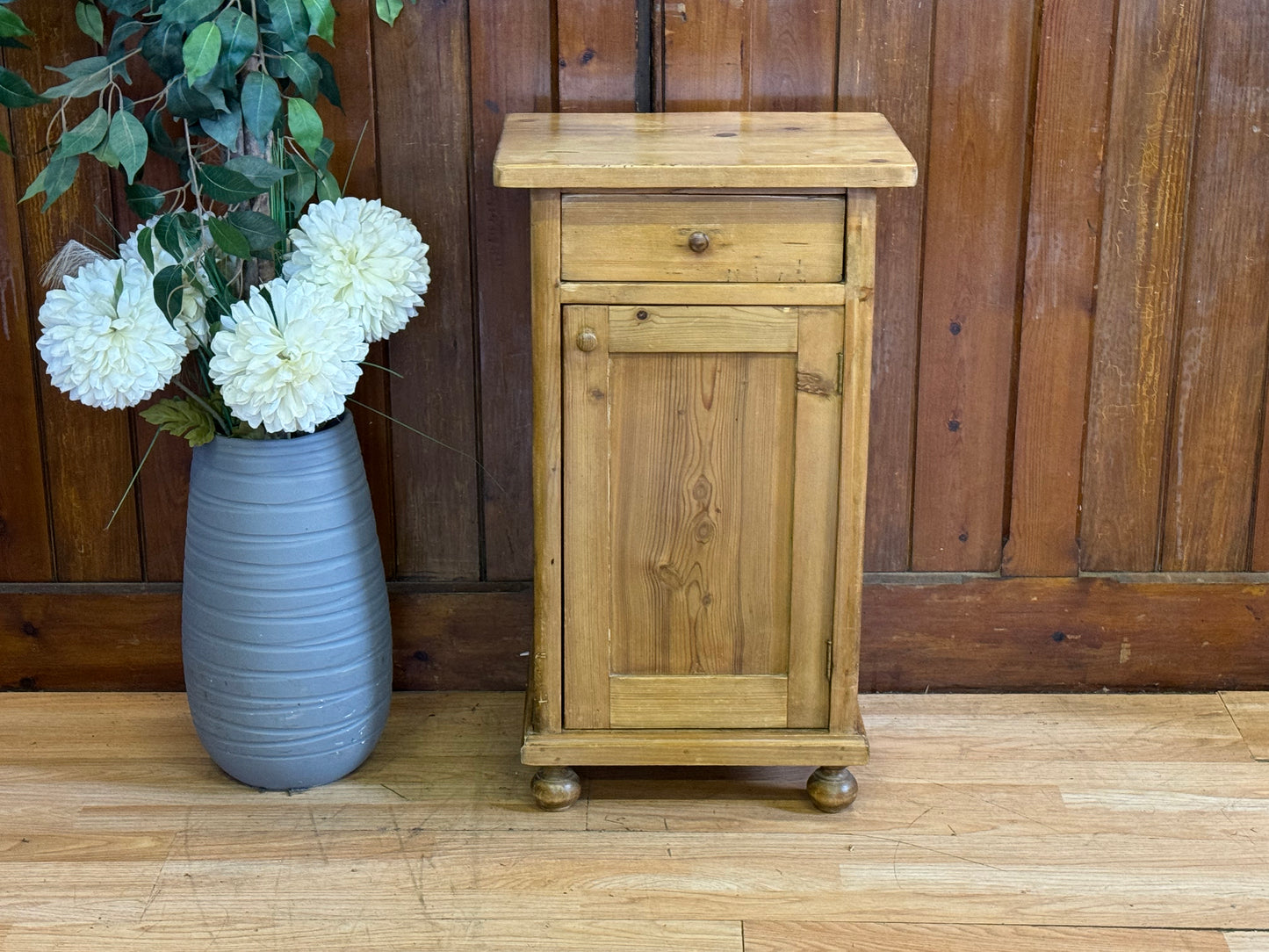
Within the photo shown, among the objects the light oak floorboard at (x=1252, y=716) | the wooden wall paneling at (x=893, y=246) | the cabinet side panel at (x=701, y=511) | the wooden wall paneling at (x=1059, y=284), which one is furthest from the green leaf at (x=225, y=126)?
the light oak floorboard at (x=1252, y=716)

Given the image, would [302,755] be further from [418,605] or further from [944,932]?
[944,932]

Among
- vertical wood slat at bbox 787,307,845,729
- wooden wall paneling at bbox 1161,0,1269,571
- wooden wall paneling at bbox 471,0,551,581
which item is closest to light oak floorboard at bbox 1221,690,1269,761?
wooden wall paneling at bbox 1161,0,1269,571

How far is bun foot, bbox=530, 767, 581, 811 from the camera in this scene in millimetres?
1922

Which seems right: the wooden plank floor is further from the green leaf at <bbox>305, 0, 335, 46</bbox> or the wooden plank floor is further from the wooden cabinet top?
the green leaf at <bbox>305, 0, 335, 46</bbox>

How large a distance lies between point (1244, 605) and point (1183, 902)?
0.66 m

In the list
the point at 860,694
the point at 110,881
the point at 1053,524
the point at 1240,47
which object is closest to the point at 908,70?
the point at 1240,47

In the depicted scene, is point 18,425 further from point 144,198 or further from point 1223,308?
point 1223,308

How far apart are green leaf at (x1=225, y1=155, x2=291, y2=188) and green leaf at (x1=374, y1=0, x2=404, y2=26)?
25 cm

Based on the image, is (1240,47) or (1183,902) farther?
(1240,47)

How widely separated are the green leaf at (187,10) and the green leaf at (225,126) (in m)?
0.14

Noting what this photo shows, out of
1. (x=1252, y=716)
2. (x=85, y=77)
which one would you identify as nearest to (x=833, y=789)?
(x=1252, y=716)

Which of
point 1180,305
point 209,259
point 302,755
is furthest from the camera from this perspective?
point 1180,305

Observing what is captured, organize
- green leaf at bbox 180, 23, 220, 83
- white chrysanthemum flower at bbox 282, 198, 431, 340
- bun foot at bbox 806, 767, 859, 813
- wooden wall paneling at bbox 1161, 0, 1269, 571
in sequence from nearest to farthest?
green leaf at bbox 180, 23, 220, 83 → white chrysanthemum flower at bbox 282, 198, 431, 340 → bun foot at bbox 806, 767, 859, 813 → wooden wall paneling at bbox 1161, 0, 1269, 571

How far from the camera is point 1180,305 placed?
83.5 inches
